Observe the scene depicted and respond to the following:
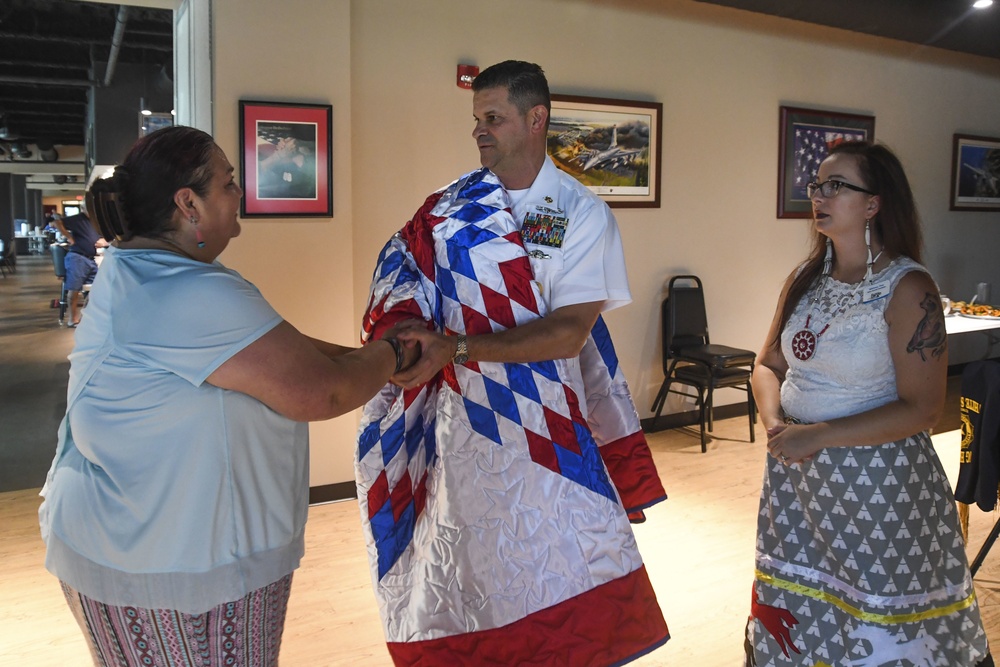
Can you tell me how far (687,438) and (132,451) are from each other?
4.77 metres

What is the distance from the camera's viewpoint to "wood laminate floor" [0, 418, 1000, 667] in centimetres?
290

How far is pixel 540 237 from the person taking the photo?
1857 mm

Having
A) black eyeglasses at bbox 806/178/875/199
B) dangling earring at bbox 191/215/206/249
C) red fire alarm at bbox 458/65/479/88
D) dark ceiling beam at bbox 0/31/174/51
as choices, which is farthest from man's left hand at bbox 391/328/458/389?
dark ceiling beam at bbox 0/31/174/51

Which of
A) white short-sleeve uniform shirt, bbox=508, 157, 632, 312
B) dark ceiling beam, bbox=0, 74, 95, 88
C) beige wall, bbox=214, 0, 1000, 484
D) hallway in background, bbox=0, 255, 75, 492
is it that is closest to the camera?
white short-sleeve uniform shirt, bbox=508, 157, 632, 312

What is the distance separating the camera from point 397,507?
1901 millimetres

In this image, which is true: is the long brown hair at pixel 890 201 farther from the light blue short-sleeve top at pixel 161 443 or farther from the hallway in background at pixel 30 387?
the hallway in background at pixel 30 387

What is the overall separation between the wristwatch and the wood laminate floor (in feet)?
5.21

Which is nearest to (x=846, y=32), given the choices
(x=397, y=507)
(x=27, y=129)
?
(x=397, y=507)

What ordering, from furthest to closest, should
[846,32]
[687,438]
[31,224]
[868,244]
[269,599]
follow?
[31,224], [846,32], [687,438], [868,244], [269,599]

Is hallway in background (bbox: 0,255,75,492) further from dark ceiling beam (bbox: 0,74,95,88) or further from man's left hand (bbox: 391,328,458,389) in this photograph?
man's left hand (bbox: 391,328,458,389)

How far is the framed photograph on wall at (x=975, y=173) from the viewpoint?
24.4 ft

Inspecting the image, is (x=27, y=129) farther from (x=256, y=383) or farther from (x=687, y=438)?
(x=256, y=383)

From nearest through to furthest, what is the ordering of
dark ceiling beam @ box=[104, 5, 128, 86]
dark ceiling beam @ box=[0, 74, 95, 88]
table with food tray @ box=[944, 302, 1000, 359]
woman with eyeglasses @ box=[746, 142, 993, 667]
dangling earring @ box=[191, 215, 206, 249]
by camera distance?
1. dangling earring @ box=[191, 215, 206, 249]
2. woman with eyeglasses @ box=[746, 142, 993, 667]
3. table with food tray @ box=[944, 302, 1000, 359]
4. dark ceiling beam @ box=[104, 5, 128, 86]
5. dark ceiling beam @ box=[0, 74, 95, 88]

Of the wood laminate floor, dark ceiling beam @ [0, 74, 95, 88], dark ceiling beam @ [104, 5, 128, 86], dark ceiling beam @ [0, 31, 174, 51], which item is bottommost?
the wood laminate floor
